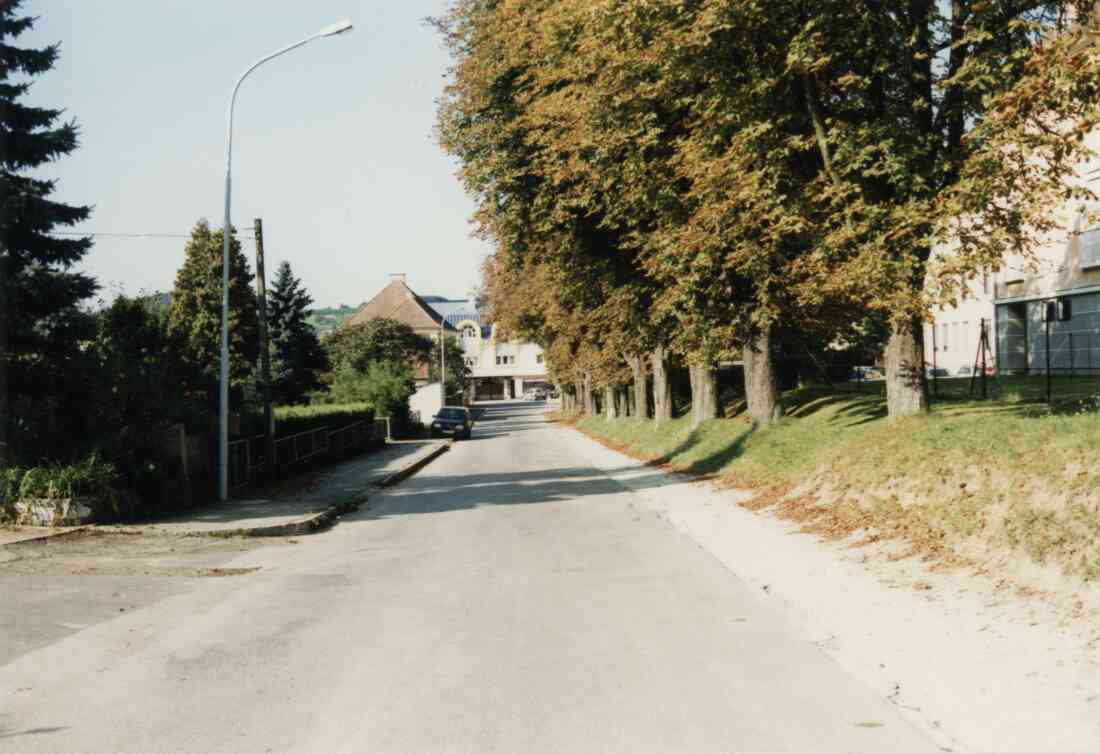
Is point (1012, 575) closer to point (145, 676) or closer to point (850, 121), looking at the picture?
point (145, 676)

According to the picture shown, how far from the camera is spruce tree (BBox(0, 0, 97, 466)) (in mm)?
16844

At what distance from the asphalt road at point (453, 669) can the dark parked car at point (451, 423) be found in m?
39.3

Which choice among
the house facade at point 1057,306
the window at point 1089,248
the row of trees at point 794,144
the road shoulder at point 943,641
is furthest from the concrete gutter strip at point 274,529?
the window at point 1089,248

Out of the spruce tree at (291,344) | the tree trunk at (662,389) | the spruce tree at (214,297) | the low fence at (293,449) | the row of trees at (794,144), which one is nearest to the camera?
the row of trees at (794,144)

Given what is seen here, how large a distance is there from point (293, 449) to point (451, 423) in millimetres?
24493

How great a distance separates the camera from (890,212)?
14.7m

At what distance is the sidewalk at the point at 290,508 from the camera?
15.4 meters

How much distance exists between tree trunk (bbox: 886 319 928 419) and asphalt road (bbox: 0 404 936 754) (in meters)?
6.24

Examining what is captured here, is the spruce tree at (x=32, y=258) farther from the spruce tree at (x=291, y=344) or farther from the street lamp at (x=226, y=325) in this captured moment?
the spruce tree at (x=291, y=344)

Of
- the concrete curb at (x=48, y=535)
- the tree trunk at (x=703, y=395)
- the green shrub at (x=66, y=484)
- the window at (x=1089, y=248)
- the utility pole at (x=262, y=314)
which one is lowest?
the concrete curb at (x=48, y=535)

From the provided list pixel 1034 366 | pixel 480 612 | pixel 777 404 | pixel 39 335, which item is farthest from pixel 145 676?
pixel 1034 366

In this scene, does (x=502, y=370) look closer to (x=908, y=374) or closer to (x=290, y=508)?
(x=290, y=508)

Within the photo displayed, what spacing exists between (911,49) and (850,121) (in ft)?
4.95

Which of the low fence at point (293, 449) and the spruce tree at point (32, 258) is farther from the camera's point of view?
the low fence at point (293, 449)
